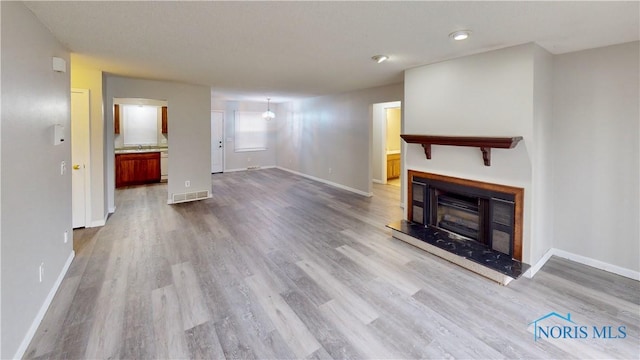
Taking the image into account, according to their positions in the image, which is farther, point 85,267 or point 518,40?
point 85,267

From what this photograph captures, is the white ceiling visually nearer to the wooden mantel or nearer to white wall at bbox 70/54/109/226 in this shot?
white wall at bbox 70/54/109/226

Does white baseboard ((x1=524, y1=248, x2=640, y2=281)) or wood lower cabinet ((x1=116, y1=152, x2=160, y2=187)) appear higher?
wood lower cabinet ((x1=116, y1=152, x2=160, y2=187))

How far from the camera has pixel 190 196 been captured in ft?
19.7

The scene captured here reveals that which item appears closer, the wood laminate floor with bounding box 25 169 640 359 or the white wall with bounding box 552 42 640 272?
the wood laminate floor with bounding box 25 169 640 359

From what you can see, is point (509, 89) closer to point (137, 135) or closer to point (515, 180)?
point (515, 180)

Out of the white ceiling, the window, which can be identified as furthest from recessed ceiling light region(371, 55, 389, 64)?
the window

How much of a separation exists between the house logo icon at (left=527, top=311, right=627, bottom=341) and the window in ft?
→ 29.7

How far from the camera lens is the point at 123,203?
5848mm

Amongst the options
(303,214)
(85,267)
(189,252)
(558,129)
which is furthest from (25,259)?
(558,129)

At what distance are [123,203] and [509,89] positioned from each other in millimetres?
6719

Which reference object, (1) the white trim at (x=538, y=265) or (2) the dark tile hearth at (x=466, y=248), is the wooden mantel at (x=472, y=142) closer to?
(2) the dark tile hearth at (x=466, y=248)

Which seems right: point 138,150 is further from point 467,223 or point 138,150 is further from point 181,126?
point 467,223

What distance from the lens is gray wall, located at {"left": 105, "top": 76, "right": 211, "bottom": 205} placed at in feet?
16.9

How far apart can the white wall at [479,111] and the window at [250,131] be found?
6.82m
